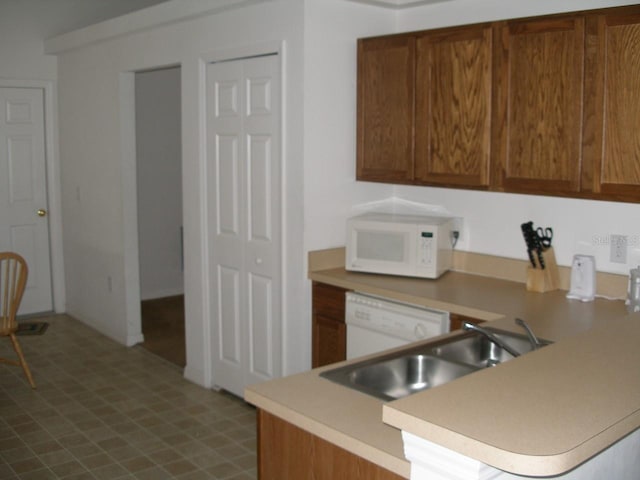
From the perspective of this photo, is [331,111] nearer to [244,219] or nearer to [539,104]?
[244,219]

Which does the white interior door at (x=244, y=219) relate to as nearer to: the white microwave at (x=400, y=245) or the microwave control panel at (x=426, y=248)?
the white microwave at (x=400, y=245)

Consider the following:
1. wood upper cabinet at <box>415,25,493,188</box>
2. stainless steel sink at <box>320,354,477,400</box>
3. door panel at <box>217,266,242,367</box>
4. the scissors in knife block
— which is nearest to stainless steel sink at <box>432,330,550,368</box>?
stainless steel sink at <box>320,354,477,400</box>

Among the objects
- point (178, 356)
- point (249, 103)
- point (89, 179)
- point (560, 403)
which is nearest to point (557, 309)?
point (560, 403)

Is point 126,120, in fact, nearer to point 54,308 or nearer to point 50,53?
point 50,53

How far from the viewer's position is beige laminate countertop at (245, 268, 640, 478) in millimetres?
1366

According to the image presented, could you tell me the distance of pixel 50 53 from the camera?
6219 millimetres

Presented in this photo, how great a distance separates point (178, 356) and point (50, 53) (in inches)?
116

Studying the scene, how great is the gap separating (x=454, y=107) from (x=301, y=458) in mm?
2103

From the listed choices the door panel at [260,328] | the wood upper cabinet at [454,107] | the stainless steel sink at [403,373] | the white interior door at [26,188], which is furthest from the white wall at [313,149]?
the white interior door at [26,188]

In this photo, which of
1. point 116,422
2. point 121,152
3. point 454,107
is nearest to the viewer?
point 454,107

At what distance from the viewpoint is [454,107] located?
3.51 m

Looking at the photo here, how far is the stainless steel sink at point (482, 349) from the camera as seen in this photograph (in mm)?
2586

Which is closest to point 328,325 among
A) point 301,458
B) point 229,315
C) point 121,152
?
point 229,315

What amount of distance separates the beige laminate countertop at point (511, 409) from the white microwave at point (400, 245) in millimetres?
1388
